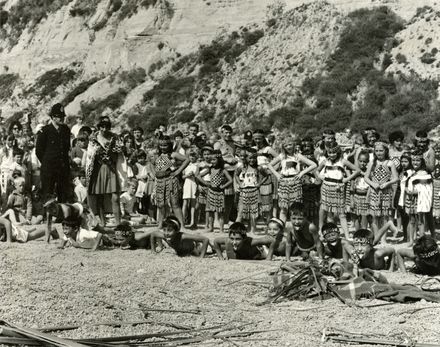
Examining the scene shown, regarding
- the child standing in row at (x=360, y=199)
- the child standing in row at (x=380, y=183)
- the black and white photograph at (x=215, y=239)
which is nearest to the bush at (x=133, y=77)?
the black and white photograph at (x=215, y=239)

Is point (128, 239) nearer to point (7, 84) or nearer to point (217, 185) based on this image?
point (217, 185)

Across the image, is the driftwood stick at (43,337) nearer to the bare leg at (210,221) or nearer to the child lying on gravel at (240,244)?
the child lying on gravel at (240,244)

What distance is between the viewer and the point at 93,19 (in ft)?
170

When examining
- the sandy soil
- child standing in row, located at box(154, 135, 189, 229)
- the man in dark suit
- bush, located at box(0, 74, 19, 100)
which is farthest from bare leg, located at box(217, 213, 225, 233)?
bush, located at box(0, 74, 19, 100)

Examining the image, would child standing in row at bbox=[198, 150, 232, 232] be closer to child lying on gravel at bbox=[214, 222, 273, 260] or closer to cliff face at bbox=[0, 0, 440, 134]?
child lying on gravel at bbox=[214, 222, 273, 260]

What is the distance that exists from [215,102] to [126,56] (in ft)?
34.9

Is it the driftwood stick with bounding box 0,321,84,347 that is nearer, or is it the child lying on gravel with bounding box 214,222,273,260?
the driftwood stick with bounding box 0,321,84,347

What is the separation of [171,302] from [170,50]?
40.6 m

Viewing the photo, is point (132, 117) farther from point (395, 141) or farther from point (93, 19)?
point (395, 141)

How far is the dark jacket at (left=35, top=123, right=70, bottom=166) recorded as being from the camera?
10.1 meters

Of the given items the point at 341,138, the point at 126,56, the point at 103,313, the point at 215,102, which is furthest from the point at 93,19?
the point at 103,313

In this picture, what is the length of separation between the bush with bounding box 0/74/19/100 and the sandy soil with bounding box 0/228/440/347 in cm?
4328

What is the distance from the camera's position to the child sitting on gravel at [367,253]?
316 inches

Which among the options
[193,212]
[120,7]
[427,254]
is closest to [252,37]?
[120,7]
